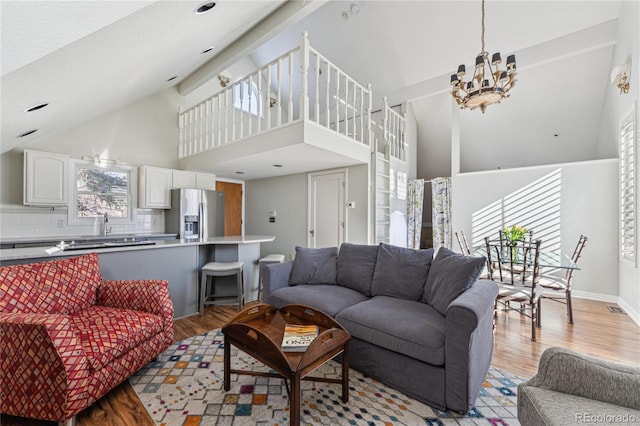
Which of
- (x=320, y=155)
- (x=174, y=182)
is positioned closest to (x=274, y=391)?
(x=320, y=155)

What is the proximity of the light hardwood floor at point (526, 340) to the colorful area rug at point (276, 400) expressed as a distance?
0.39 ft

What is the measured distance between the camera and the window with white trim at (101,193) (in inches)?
163

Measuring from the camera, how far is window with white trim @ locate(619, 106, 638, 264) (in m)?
3.28

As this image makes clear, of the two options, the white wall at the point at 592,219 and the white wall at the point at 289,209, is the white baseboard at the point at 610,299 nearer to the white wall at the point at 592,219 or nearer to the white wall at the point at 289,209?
the white wall at the point at 592,219

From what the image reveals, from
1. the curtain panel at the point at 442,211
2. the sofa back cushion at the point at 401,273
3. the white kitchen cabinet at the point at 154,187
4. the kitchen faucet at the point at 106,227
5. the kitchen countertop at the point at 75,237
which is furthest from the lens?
the curtain panel at the point at 442,211

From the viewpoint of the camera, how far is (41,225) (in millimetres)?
3861

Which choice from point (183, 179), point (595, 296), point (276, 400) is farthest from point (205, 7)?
point (595, 296)

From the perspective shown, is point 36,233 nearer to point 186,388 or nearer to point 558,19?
point 186,388

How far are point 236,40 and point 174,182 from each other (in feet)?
8.75

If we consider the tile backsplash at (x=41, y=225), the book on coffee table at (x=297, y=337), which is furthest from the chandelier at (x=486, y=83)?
the tile backsplash at (x=41, y=225)

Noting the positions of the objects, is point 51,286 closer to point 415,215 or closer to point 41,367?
point 41,367

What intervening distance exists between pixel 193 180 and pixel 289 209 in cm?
199

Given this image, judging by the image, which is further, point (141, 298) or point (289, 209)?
point (289, 209)

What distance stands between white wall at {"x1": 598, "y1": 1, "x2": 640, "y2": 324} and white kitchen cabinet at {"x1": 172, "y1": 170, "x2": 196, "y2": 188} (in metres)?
6.53
